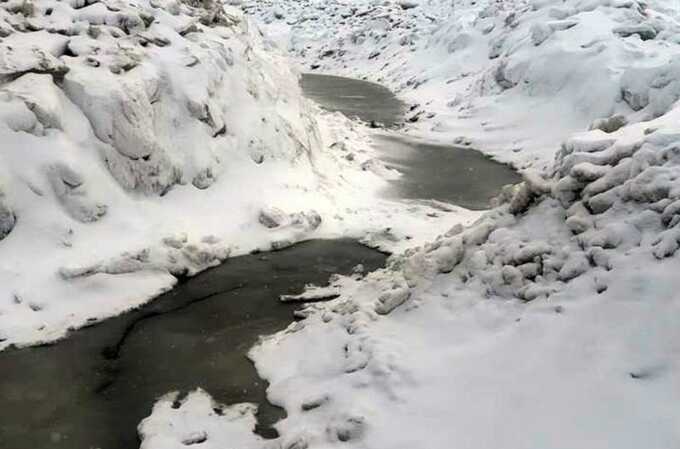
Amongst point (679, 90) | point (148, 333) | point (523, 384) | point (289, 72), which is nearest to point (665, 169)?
point (523, 384)

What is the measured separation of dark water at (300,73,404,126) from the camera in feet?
74.2

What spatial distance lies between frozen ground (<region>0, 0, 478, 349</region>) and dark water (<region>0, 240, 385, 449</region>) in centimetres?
43

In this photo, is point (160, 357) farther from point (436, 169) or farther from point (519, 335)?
point (436, 169)

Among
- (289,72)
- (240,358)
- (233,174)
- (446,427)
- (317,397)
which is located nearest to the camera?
(446,427)

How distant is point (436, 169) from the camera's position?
15828 mm

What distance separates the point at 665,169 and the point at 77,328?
6.48m

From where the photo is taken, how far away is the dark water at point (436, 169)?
1373cm

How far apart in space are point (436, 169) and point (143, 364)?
382 inches

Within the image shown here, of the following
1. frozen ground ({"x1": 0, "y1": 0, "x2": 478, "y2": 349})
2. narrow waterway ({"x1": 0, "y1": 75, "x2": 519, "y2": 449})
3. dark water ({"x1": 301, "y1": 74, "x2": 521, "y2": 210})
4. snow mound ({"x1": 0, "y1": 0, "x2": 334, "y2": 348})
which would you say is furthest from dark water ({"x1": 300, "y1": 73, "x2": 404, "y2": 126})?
narrow waterway ({"x1": 0, "y1": 75, "x2": 519, "y2": 449})


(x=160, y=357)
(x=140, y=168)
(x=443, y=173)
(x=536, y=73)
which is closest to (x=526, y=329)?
(x=160, y=357)

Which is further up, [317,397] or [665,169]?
[665,169]

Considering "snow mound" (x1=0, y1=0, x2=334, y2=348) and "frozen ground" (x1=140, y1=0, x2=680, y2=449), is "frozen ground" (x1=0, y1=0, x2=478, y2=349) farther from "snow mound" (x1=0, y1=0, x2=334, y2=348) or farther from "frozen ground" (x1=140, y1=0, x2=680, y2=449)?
"frozen ground" (x1=140, y1=0, x2=680, y2=449)

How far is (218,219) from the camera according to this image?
10812 millimetres

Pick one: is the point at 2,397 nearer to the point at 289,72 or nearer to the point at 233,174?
the point at 233,174
